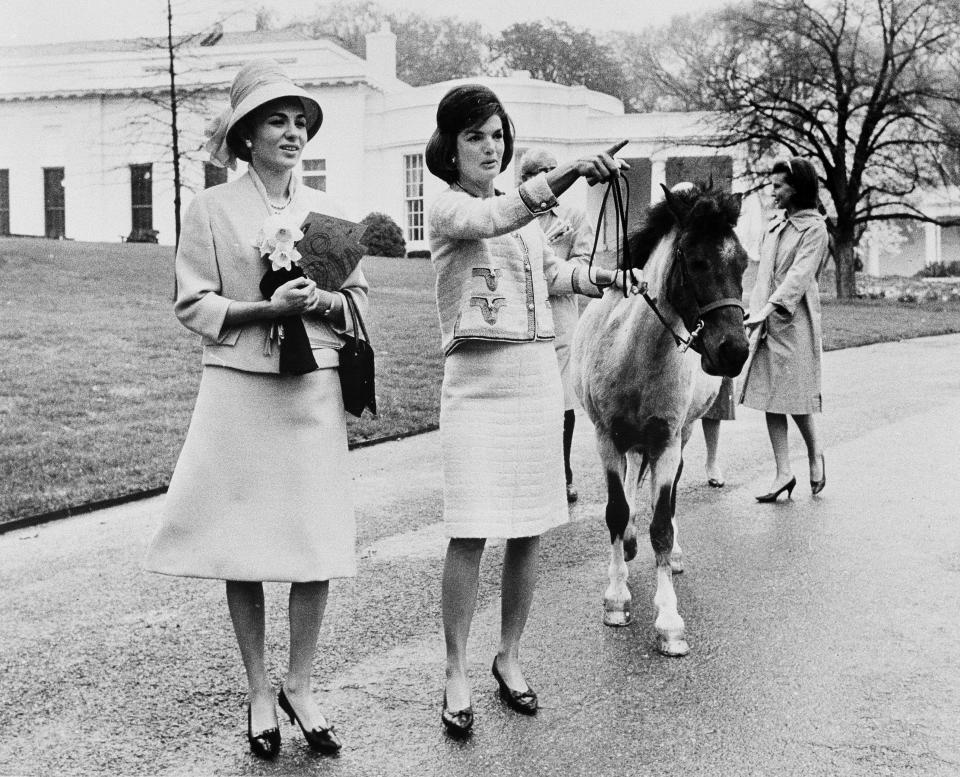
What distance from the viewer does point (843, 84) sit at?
127ft

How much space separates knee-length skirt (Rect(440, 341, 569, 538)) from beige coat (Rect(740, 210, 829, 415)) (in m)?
4.44

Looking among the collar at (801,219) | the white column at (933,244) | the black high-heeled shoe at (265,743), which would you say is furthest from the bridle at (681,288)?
the white column at (933,244)

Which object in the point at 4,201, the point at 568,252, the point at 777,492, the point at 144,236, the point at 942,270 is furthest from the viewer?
the point at 942,270

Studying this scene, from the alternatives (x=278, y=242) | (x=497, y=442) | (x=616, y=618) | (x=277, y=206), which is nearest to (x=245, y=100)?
(x=277, y=206)

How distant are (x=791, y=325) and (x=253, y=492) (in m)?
5.51

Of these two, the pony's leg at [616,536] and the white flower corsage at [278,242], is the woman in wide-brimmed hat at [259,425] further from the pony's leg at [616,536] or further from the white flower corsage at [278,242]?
the pony's leg at [616,536]

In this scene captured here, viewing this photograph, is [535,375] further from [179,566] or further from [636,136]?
[636,136]

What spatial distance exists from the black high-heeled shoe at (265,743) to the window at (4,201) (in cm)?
5393

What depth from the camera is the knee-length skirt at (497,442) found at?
4.12m

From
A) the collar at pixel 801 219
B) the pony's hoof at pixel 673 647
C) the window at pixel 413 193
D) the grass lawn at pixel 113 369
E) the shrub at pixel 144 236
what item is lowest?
the pony's hoof at pixel 673 647

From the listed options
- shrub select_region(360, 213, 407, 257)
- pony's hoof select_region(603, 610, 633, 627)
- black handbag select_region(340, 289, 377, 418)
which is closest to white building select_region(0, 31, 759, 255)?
shrub select_region(360, 213, 407, 257)

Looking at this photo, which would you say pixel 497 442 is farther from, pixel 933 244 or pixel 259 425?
pixel 933 244

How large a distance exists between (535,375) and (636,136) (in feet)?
146

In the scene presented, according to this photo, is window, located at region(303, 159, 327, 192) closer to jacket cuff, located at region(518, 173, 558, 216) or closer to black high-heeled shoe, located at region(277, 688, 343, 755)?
jacket cuff, located at region(518, 173, 558, 216)
